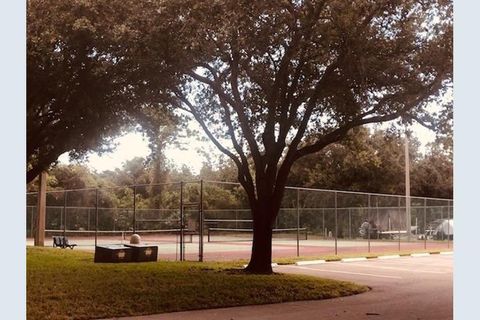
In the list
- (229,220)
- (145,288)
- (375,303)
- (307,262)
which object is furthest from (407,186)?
(145,288)

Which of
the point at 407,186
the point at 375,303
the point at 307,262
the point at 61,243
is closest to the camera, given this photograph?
the point at 375,303

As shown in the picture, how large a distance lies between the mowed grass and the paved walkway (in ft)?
1.24

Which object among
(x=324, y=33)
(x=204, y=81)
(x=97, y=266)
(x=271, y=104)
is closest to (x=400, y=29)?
(x=324, y=33)

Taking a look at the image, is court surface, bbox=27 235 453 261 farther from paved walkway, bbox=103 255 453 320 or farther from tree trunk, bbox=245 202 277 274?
tree trunk, bbox=245 202 277 274

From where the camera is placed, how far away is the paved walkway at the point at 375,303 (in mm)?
8062

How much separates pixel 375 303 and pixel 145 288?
12.1 ft

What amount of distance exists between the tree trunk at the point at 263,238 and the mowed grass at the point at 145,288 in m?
0.43

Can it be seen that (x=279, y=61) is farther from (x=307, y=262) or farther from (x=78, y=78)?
(x=307, y=262)

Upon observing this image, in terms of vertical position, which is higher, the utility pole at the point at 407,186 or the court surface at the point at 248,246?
the utility pole at the point at 407,186

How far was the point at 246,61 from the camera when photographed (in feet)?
37.6

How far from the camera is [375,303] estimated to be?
933 centimetres

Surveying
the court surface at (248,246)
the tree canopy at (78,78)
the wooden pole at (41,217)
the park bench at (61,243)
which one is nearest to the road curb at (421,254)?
the court surface at (248,246)

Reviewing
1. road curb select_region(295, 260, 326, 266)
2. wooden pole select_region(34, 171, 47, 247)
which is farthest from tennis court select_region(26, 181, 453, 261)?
road curb select_region(295, 260, 326, 266)

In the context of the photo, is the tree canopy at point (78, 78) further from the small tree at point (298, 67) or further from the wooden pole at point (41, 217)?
the wooden pole at point (41, 217)
